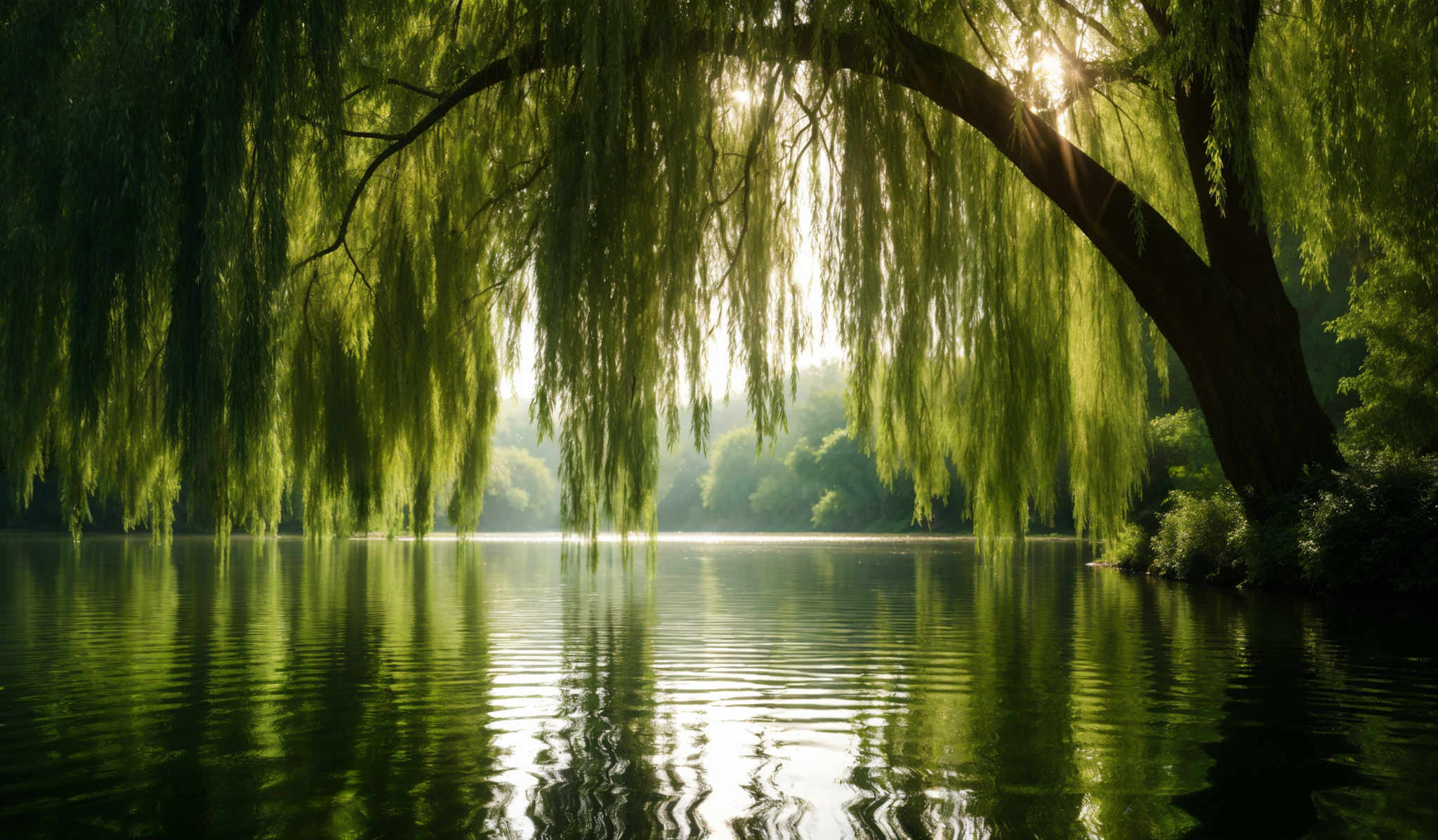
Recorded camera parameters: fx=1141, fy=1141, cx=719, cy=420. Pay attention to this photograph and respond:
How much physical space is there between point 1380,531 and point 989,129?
689 cm

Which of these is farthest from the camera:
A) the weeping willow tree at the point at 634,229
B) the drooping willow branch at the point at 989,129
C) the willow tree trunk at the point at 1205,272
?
the willow tree trunk at the point at 1205,272

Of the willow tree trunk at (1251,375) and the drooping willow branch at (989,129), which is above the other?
the drooping willow branch at (989,129)

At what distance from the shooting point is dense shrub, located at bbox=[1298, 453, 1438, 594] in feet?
35.3

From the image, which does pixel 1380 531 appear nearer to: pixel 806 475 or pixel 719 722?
pixel 719 722

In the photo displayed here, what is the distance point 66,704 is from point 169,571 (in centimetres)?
1475

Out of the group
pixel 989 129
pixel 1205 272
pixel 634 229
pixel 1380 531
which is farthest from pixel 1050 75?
pixel 1380 531

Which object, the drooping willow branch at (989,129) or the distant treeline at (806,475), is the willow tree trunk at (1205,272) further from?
the distant treeline at (806,475)

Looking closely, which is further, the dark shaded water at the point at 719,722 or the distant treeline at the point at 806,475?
the distant treeline at the point at 806,475

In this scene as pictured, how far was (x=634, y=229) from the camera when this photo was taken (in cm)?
599

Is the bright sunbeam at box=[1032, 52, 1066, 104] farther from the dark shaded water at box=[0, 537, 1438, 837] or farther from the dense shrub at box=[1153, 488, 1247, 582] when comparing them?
the dense shrub at box=[1153, 488, 1247, 582]

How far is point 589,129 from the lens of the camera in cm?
573

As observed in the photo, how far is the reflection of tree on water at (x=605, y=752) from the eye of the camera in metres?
3.77

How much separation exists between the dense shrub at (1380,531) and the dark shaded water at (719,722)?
59cm

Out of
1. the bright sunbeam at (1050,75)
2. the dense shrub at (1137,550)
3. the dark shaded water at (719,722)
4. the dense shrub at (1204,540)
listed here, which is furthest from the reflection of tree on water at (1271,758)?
the dense shrub at (1137,550)
